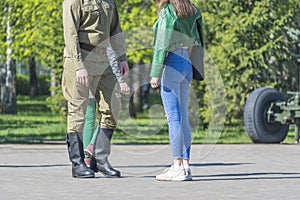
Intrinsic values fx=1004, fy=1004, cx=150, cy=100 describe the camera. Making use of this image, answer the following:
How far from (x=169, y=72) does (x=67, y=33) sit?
1.06 m

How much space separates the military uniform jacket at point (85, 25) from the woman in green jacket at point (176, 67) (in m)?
0.50

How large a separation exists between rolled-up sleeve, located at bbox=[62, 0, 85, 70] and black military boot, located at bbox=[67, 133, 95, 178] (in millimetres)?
718

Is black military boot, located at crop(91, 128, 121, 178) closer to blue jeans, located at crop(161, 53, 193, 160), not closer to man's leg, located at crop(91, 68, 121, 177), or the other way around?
man's leg, located at crop(91, 68, 121, 177)

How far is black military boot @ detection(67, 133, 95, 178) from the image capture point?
979cm

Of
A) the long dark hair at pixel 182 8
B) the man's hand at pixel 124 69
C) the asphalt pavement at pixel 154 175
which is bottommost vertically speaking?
the asphalt pavement at pixel 154 175

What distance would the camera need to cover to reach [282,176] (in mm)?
10211

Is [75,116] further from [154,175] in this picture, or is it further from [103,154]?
[154,175]

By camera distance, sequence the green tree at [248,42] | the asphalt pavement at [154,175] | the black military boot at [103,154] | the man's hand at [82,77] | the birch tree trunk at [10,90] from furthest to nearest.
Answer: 1. the birch tree trunk at [10,90]
2. the green tree at [248,42]
3. the black military boot at [103,154]
4. the man's hand at [82,77]
5. the asphalt pavement at [154,175]

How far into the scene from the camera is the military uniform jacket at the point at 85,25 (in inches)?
379

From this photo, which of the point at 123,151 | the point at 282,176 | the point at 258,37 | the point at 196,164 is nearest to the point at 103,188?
the point at 282,176

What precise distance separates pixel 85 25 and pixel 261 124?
6.99 metres

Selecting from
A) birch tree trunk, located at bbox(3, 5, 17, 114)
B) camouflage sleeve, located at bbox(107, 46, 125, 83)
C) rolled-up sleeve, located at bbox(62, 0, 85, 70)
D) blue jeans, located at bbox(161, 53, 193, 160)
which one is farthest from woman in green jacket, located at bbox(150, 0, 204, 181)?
birch tree trunk, located at bbox(3, 5, 17, 114)

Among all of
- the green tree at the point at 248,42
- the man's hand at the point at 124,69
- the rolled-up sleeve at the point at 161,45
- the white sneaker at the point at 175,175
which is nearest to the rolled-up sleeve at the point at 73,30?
the man's hand at the point at 124,69

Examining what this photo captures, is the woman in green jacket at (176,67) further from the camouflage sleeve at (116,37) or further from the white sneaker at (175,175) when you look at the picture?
the camouflage sleeve at (116,37)
